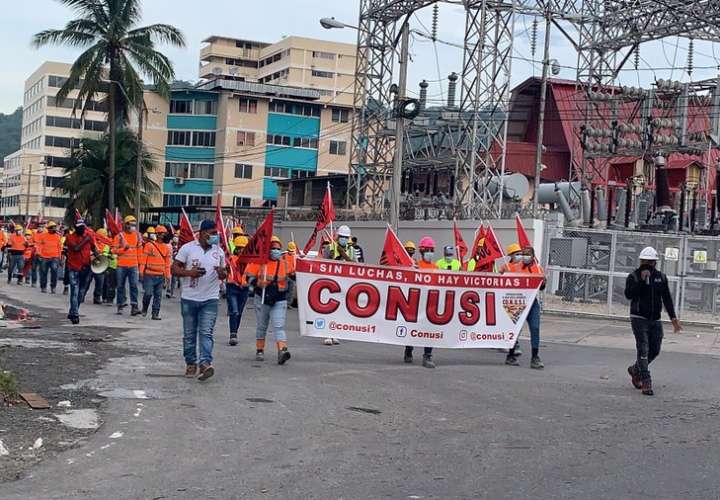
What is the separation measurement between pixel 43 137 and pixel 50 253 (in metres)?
84.5

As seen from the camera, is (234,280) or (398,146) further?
(398,146)

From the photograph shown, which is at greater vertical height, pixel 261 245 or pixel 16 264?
pixel 261 245

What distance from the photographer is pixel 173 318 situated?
65.9 feet

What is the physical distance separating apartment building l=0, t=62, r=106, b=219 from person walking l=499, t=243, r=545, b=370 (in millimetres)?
87041

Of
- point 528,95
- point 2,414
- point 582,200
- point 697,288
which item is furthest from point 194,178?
point 2,414

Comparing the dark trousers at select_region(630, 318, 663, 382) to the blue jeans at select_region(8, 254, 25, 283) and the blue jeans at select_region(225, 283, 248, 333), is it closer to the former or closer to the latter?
the blue jeans at select_region(225, 283, 248, 333)

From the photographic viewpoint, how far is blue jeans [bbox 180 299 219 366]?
37.5 ft

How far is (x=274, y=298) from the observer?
13430 millimetres

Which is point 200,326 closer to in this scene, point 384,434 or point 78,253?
point 384,434

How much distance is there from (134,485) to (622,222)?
27451 mm

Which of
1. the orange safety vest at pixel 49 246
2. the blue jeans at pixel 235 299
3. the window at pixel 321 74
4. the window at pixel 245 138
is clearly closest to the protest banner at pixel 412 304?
the blue jeans at pixel 235 299

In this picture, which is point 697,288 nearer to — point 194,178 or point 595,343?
point 595,343

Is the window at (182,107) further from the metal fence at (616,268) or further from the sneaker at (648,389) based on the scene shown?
the sneaker at (648,389)

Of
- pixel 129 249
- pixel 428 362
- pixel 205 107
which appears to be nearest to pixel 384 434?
pixel 428 362
